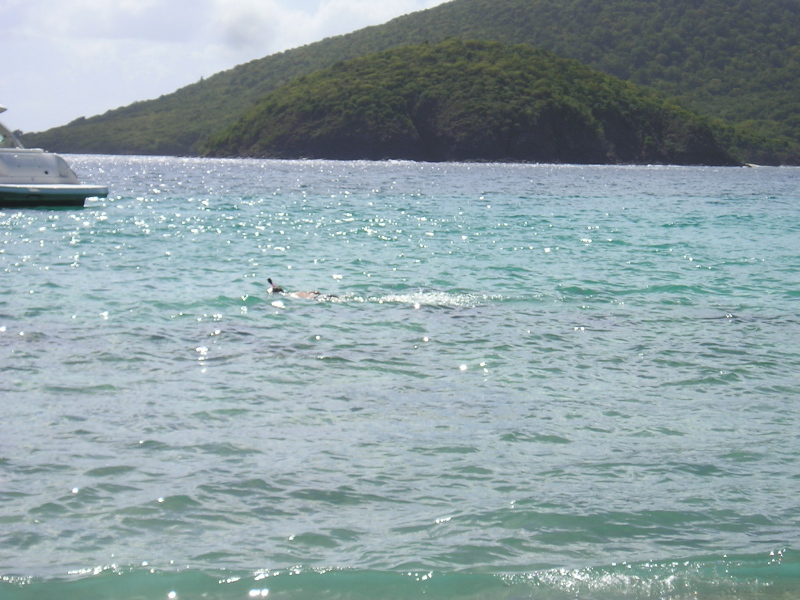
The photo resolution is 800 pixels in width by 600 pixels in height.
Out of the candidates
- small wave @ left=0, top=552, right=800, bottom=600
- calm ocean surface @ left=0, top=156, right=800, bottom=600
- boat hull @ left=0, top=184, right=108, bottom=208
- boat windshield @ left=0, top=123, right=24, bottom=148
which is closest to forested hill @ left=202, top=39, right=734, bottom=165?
boat hull @ left=0, top=184, right=108, bottom=208

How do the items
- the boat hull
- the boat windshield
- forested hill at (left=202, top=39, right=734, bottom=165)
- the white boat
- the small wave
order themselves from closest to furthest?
the small wave < the boat hull < the white boat < the boat windshield < forested hill at (left=202, top=39, right=734, bottom=165)

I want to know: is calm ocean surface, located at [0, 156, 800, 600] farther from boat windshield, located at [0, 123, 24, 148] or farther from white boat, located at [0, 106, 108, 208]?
boat windshield, located at [0, 123, 24, 148]

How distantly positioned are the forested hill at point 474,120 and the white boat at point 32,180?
106 m

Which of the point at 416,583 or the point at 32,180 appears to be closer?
the point at 416,583

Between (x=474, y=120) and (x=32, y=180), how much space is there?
11105 centimetres

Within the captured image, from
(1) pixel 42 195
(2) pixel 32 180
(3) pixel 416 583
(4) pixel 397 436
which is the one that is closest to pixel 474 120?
(2) pixel 32 180

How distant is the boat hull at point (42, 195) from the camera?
111 ft

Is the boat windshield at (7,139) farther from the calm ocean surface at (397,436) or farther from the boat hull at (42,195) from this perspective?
the calm ocean surface at (397,436)

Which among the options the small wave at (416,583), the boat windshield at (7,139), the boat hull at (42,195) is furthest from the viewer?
the boat windshield at (7,139)

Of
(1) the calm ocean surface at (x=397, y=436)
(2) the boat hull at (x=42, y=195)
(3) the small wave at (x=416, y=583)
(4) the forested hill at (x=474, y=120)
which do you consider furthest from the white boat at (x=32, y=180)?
(4) the forested hill at (x=474, y=120)

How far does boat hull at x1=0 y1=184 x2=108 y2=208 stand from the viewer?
33719 mm

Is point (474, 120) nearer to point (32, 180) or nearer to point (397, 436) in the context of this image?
point (32, 180)

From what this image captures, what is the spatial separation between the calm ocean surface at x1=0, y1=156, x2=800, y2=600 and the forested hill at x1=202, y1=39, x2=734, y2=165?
124 metres

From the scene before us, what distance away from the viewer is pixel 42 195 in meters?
34.3
